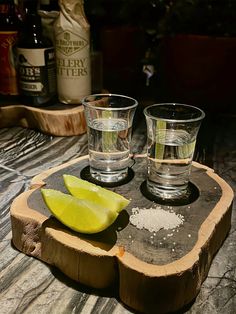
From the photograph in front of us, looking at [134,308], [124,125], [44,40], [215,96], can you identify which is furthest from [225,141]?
[134,308]

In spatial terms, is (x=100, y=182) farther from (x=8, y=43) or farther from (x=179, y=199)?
(x=8, y=43)

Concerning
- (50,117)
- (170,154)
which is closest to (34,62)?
(50,117)

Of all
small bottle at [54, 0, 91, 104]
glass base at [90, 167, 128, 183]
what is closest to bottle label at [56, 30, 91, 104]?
small bottle at [54, 0, 91, 104]

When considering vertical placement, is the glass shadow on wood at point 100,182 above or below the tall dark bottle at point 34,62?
below

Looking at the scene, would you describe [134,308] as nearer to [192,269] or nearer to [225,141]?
[192,269]

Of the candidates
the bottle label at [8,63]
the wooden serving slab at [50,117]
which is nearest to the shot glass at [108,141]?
the wooden serving slab at [50,117]

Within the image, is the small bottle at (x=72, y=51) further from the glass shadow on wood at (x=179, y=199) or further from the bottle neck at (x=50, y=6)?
the glass shadow on wood at (x=179, y=199)
